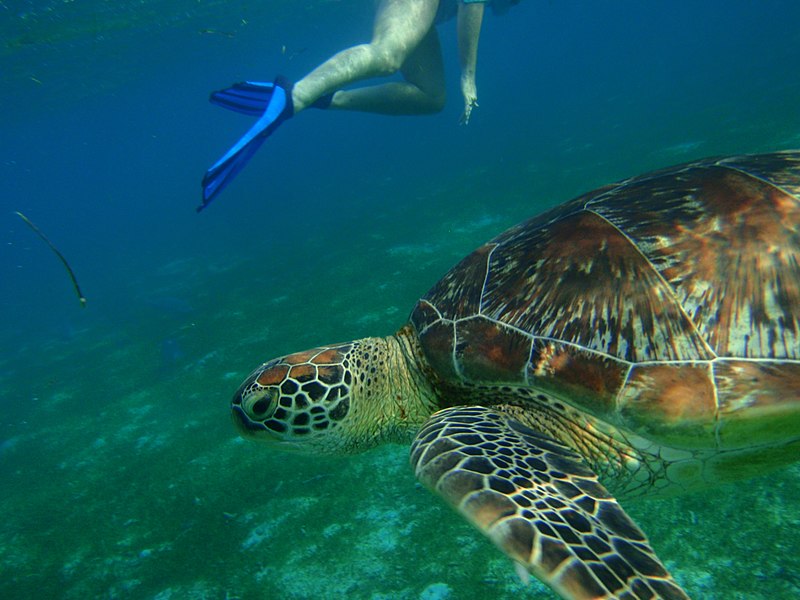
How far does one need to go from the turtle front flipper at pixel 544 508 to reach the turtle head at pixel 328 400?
1.60 ft

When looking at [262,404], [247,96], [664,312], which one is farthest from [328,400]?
[247,96]

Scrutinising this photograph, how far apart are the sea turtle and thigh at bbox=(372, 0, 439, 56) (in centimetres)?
336

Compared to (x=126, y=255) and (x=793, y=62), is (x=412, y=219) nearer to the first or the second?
(x=793, y=62)

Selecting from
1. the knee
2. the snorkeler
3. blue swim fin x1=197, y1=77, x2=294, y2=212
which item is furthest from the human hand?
blue swim fin x1=197, y1=77, x2=294, y2=212

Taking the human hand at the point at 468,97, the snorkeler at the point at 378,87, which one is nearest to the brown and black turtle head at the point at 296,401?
the snorkeler at the point at 378,87

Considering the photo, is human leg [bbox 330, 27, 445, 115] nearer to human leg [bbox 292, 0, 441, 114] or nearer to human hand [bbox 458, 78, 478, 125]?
human leg [bbox 292, 0, 441, 114]

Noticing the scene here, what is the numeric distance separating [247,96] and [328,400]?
3.54 meters

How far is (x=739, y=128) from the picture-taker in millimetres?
7523

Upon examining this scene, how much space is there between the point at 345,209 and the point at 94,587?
10.8 meters

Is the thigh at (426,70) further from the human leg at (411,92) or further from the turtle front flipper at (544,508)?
the turtle front flipper at (544,508)

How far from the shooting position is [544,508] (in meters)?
1.14

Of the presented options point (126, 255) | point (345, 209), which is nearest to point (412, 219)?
point (345, 209)

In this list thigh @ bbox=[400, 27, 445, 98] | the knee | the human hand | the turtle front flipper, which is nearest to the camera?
the turtle front flipper

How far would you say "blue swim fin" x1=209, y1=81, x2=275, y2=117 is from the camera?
4.29m
